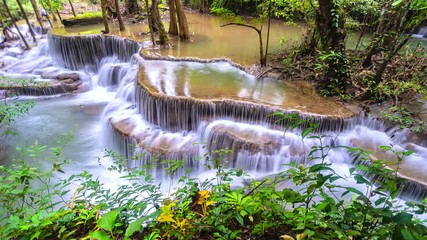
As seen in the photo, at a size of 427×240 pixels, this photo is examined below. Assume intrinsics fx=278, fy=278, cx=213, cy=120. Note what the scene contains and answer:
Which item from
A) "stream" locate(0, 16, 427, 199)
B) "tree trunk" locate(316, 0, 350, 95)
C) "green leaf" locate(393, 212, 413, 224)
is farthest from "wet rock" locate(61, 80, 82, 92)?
"green leaf" locate(393, 212, 413, 224)

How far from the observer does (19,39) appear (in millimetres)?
15125

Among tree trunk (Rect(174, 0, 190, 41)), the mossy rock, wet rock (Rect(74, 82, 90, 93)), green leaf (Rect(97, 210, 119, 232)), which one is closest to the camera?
Answer: green leaf (Rect(97, 210, 119, 232))

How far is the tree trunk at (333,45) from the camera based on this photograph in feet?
20.1

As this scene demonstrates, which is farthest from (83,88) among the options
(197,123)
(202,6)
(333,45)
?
(202,6)

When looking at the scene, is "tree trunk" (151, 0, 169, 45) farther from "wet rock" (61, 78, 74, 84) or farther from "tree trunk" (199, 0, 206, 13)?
"tree trunk" (199, 0, 206, 13)

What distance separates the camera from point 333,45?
21.5 feet

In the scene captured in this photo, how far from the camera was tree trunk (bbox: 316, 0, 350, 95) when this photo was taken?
6.14m

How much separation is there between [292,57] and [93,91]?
7.36 meters

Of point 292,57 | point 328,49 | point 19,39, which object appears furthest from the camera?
point 19,39

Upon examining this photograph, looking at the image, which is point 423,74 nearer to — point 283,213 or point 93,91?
point 283,213

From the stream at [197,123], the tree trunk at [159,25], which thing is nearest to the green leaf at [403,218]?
the stream at [197,123]

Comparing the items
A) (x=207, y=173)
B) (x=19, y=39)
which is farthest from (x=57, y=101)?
(x=19, y=39)

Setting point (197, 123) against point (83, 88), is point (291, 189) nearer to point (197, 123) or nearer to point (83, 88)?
point (197, 123)

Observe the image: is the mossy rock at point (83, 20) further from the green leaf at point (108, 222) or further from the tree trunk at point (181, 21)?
Answer: the green leaf at point (108, 222)
